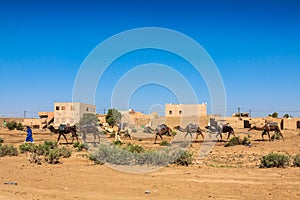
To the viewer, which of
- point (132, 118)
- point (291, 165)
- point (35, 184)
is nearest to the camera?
point (35, 184)

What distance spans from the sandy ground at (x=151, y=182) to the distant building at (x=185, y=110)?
2083 inches

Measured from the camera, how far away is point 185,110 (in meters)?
69.1

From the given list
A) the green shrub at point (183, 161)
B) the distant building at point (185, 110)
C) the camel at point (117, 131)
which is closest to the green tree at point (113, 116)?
the distant building at point (185, 110)

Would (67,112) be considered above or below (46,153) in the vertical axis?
above

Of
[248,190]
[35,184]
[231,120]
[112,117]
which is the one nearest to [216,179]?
[248,190]

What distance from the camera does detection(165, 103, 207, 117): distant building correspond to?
226 ft

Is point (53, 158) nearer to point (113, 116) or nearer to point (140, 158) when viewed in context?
point (140, 158)

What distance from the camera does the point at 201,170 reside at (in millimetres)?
14273

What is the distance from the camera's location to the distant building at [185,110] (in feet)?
226

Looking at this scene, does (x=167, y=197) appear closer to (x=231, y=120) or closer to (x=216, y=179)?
(x=216, y=179)

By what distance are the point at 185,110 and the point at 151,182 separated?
190 ft

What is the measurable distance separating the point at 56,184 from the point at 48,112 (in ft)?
233

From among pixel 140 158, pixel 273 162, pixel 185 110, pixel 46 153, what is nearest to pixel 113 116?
pixel 185 110

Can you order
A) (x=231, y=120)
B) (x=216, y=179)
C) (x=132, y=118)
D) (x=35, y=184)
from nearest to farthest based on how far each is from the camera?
(x=35, y=184) → (x=216, y=179) → (x=231, y=120) → (x=132, y=118)
